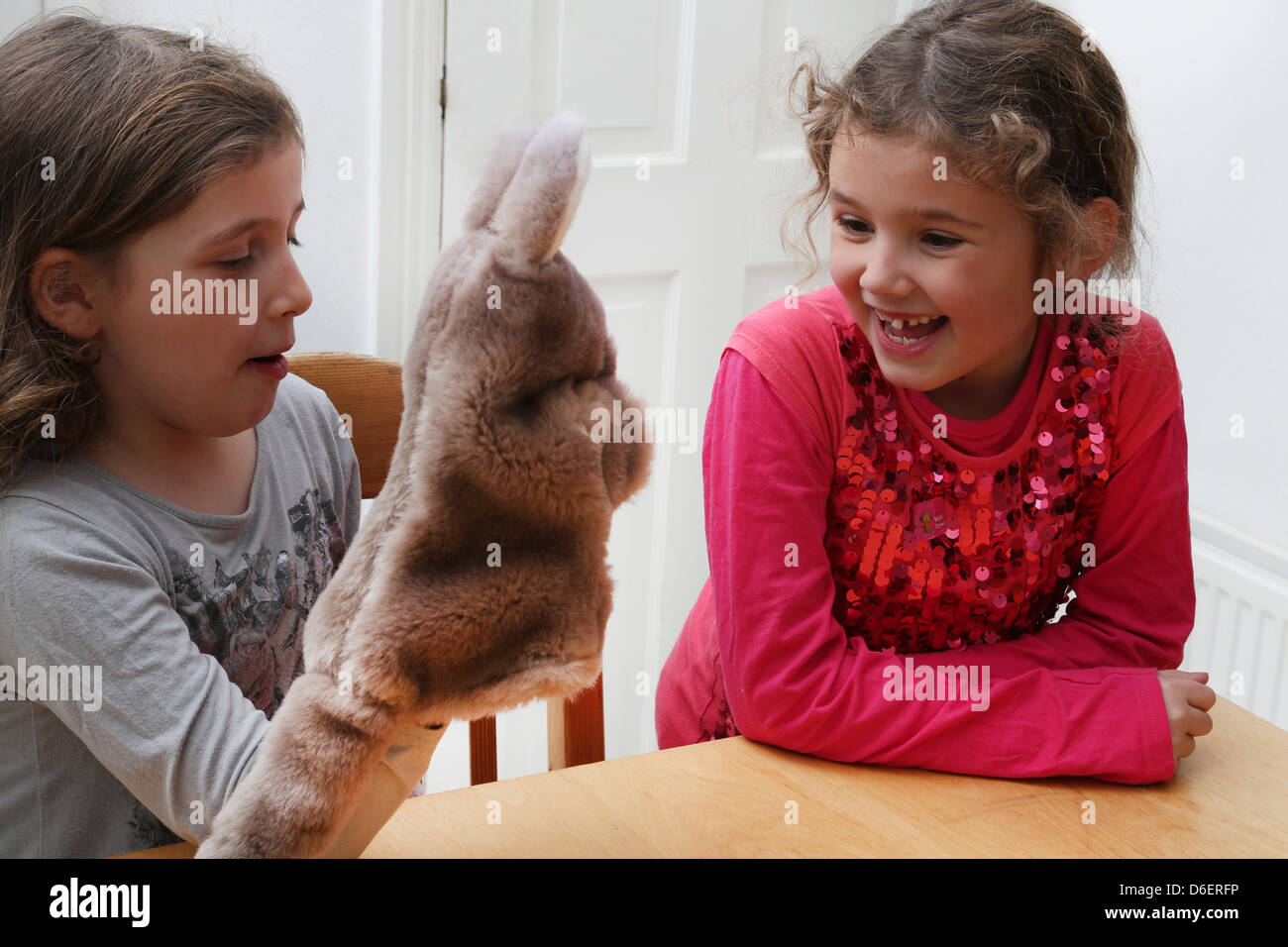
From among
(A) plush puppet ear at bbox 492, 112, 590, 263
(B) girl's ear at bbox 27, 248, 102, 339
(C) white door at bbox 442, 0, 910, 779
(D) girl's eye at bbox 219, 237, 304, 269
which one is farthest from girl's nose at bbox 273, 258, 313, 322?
(C) white door at bbox 442, 0, 910, 779

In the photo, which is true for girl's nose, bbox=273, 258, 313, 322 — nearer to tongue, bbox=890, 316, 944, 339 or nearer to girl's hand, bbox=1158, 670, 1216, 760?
tongue, bbox=890, 316, 944, 339

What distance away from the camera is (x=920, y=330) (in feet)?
3.34

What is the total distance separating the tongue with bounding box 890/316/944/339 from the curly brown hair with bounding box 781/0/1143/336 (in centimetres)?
11

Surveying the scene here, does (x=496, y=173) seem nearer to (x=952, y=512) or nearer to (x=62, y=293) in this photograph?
(x=62, y=293)

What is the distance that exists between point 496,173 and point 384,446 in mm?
621

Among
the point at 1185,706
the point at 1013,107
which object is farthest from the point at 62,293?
the point at 1185,706

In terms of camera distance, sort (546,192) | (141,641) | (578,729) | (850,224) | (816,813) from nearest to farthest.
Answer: (546,192) < (141,641) < (816,813) < (850,224) < (578,729)

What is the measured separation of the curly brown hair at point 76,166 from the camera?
2.72 feet

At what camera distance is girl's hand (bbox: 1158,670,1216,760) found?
0.98m

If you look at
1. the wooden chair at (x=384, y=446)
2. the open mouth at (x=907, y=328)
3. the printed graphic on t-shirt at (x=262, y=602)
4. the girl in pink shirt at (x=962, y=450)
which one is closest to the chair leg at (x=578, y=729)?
the wooden chair at (x=384, y=446)

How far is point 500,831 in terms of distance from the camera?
87 centimetres

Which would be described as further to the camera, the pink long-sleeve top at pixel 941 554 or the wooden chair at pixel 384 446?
the wooden chair at pixel 384 446

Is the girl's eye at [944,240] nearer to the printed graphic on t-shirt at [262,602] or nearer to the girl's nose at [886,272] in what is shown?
the girl's nose at [886,272]

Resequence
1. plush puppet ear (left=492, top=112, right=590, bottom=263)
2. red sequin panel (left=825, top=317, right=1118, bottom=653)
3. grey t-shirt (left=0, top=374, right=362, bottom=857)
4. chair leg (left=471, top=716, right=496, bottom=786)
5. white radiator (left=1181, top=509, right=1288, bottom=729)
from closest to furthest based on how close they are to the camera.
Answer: plush puppet ear (left=492, top=112, right=590, bottom=263) → grey t-shirt (left=0, top=374, right=362, bottom=857) → red sequin panel (left=825, top=317, right=1118, bottom=653) → chair leg (left=471, top=716, right=496, bottom=786) → white radiator (left=1181, top=509, right=1288, bottom=729)
